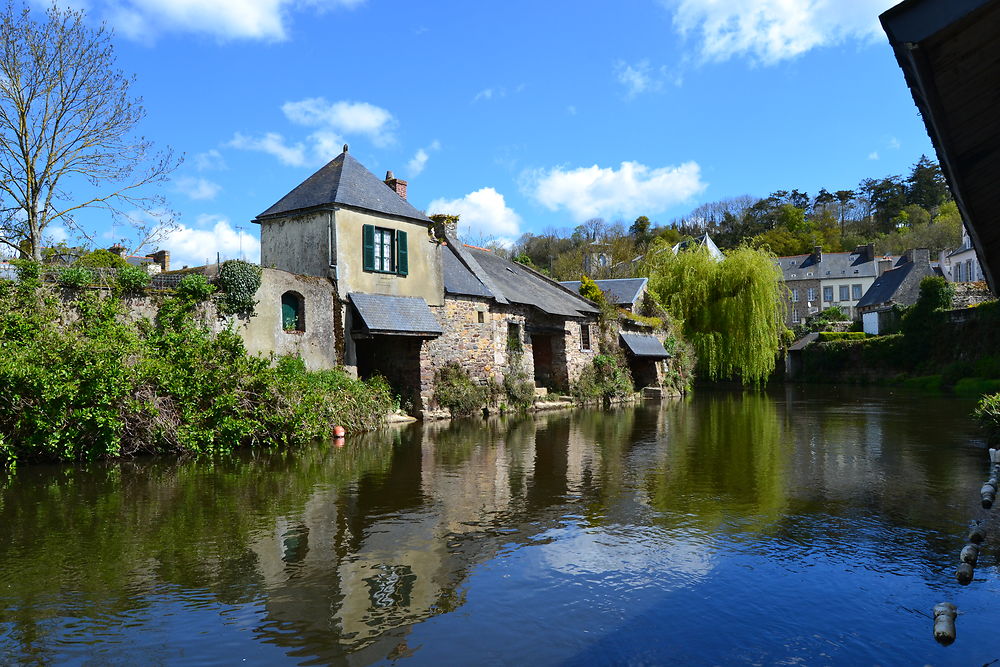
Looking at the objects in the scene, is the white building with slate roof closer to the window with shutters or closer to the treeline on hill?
the window with shutters

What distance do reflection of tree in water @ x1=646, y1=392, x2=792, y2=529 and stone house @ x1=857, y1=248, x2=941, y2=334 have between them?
85.8ft

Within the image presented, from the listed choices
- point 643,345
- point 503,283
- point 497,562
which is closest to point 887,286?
point 643,345

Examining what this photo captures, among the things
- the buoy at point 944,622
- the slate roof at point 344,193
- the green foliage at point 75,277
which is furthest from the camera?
the slate roof at point 344,193

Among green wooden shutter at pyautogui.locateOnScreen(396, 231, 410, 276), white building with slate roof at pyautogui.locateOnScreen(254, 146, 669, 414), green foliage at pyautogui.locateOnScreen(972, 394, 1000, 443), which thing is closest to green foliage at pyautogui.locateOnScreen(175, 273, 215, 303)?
white building with slate roof at pyautogui.locateOnScreen(254, 146, 669, 414)

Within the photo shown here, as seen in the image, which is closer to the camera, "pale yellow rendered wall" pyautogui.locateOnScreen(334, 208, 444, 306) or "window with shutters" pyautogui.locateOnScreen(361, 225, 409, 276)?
"pale yellow rendered wall" pyautogui.locateOnScreen(334, 208, 444, 306)

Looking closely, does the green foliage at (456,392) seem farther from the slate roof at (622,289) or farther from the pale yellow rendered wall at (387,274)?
the slate roof at (622,289)

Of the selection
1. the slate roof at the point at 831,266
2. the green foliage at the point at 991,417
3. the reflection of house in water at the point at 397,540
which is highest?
the slate roof at the point at 831,266

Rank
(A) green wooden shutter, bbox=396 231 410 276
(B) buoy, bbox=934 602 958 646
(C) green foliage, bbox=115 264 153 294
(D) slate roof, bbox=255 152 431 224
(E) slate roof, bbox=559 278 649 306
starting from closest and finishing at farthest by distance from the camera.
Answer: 1. (B) buoy, bbox=934 602 958 646
2. (C) green foliage, bbox=115 264 153 294
3. (D) slate roof, bbox=255 152 431 224
4. (A) green wooden shutter, bbox=396 231 410 276
5. (E) slate roof, bbox=559 278 649 306

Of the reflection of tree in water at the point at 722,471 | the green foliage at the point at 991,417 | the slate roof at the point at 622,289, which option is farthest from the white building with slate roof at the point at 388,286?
the green foliage at the point at 991,417

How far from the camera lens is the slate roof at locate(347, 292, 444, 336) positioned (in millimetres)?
17891

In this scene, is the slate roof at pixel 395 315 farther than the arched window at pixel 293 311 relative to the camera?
Yes

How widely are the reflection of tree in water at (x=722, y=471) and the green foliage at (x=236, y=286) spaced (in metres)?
9.74

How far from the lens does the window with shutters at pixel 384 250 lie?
1869cm

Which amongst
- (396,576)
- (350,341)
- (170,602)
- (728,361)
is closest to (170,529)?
(170,602)
